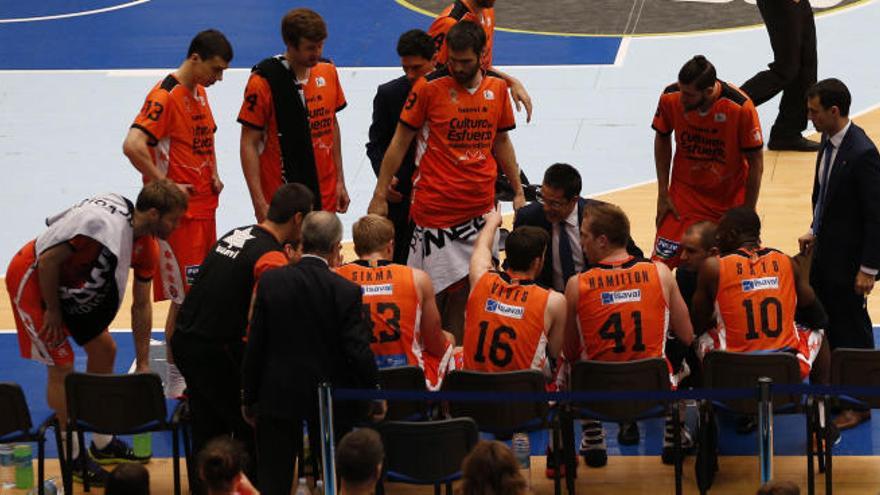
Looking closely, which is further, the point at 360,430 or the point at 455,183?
the point at 455,183

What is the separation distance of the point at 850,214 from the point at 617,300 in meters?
1.65

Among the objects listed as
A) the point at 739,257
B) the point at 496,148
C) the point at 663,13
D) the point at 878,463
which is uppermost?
the point at 663,13

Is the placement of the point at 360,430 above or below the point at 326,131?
below

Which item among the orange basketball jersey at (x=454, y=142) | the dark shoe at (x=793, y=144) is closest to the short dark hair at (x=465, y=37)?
the orange basketball jersey at (x=454, y=142)

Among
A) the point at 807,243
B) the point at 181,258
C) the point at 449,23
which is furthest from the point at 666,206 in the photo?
the point at 181,258

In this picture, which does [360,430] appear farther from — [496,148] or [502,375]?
[496,148]

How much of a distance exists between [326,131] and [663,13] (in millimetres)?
9713

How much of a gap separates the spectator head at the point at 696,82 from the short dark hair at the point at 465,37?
1.24 metres

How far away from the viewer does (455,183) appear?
29.6ft

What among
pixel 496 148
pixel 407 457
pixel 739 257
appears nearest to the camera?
pixel 407 457

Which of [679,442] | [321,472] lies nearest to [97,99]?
[321,472]

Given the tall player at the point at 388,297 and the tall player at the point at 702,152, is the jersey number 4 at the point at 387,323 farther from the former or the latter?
the tall player at the point at 702,152

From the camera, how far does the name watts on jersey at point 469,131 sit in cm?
891

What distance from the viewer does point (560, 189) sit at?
8219 mm
